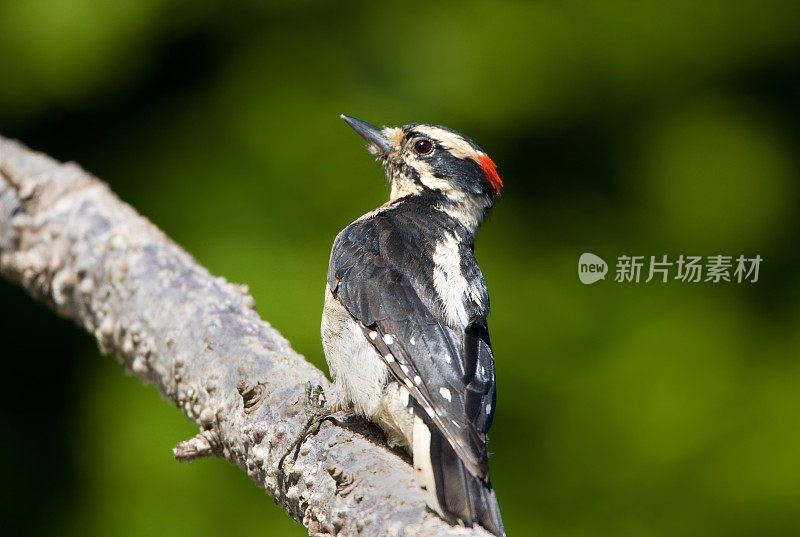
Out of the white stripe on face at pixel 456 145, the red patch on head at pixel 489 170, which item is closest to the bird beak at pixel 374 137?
the white stripe on face at pixel 456 145

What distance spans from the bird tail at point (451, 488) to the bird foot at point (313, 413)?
34cm

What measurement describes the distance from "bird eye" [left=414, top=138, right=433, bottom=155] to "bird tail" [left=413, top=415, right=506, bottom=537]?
141cm

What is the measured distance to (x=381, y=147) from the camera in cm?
332

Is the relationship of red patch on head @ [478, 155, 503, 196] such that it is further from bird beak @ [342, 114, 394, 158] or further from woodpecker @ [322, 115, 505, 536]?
bird beak @ [342, 114, 394, 158]

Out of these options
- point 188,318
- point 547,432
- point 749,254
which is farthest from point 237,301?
point 749,254

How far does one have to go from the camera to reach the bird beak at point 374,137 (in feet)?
10.8

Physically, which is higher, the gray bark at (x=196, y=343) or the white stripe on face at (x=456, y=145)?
the white stripe on face at (x=456, y=145)

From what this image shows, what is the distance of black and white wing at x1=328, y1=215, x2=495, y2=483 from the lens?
2.05 m

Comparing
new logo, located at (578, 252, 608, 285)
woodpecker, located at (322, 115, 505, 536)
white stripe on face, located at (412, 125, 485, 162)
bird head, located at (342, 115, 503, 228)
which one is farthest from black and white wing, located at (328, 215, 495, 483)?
new logo, located at (578, 252, 608, 285)

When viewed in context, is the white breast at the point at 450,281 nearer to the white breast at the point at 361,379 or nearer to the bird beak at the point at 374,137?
the white breast at the point at 361,379

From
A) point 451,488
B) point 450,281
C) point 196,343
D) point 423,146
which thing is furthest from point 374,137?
point 451,488

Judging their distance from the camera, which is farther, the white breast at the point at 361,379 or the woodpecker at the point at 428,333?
the white breast at the point at 361,379

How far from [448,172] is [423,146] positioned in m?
0.14

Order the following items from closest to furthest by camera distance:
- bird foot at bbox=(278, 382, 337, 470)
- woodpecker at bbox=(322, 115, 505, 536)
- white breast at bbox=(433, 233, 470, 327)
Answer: woodpecker at bbox=(322, 115, 505, 536)
bird foot at bbox=(278, 382, 337, 470)
white breast at bbox=(433, 233, 470, 327)
